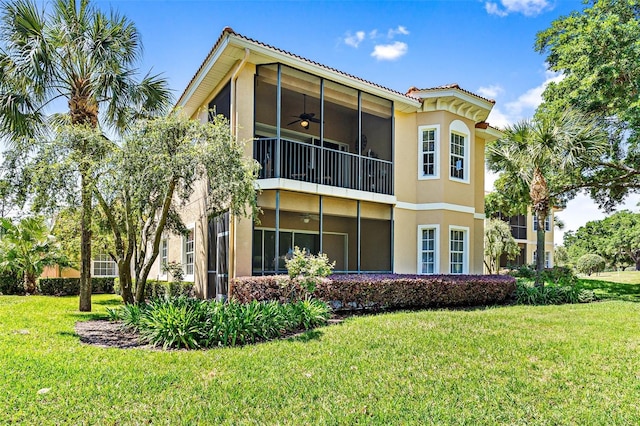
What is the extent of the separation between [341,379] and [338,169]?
28.0 feet

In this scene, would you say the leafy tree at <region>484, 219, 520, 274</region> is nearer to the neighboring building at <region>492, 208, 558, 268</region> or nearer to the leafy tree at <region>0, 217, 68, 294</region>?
the neighboring building at <region>492, 208, 558, 268</region>

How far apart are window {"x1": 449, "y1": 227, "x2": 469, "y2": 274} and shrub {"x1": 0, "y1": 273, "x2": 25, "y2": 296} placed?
18.8m

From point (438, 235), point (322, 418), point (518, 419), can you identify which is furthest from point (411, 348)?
point (438, 235)

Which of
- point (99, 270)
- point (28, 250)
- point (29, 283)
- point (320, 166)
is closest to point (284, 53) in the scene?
point (320, 166)

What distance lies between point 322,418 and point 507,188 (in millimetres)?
19554

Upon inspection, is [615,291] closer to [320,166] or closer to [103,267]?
[320,166]

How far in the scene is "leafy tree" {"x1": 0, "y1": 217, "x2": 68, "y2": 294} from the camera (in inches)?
725

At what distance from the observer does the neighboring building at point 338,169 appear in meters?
12.2

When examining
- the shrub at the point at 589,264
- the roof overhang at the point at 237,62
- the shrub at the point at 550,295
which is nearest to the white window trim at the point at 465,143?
the roof overhang at the point at 237,62

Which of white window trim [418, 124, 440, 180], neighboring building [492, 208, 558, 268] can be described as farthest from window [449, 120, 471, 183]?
neighboring building [492, 208, 558, 268]

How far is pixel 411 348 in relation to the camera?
7.67m

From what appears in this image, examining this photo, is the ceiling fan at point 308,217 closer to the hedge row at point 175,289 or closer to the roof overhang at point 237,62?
the hedge row at point 175,289

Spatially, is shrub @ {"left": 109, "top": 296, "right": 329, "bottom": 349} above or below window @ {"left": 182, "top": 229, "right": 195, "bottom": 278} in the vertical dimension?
below

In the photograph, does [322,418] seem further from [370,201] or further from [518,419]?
[370,201]
